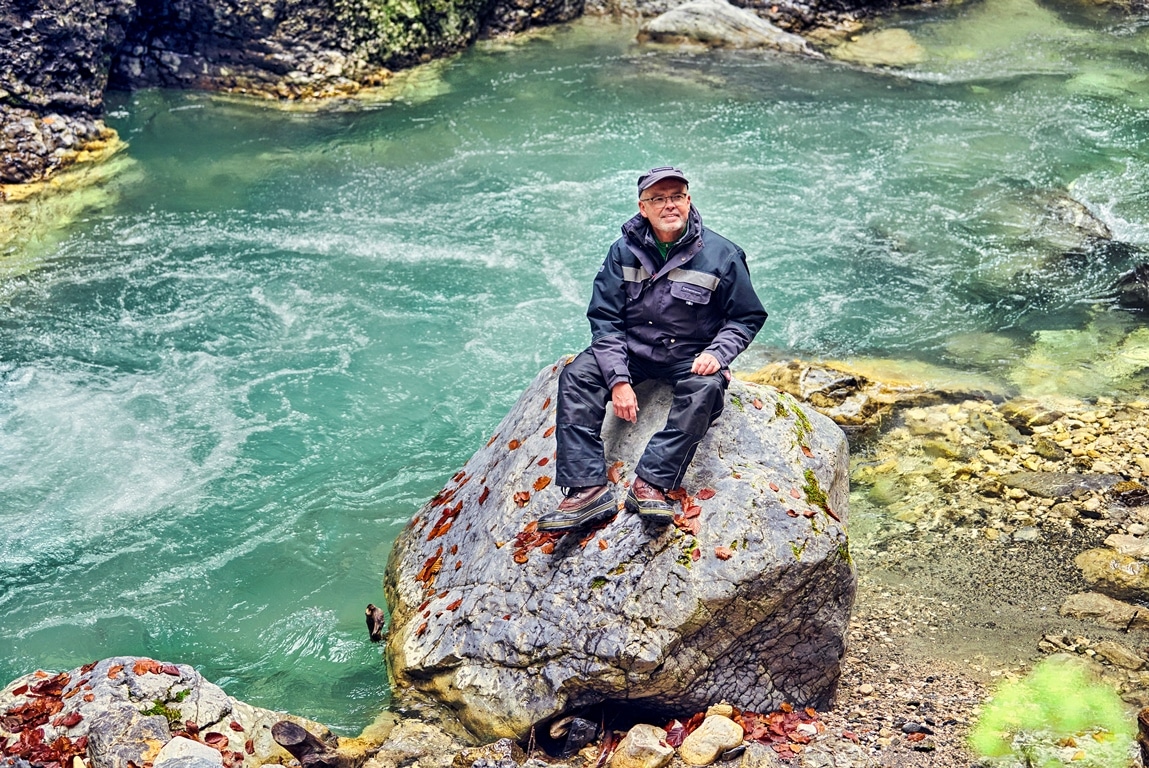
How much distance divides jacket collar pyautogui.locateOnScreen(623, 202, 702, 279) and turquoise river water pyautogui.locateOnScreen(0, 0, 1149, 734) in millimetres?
3178

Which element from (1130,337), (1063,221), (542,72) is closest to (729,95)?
(542,72)

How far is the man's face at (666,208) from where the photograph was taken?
19.6ft

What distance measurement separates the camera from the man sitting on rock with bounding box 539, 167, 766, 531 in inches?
235

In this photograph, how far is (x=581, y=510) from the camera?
604 centimetres

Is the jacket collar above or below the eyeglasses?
below

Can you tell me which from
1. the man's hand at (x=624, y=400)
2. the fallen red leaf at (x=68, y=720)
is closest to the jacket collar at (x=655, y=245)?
the man's hand at (x=624, y=400)

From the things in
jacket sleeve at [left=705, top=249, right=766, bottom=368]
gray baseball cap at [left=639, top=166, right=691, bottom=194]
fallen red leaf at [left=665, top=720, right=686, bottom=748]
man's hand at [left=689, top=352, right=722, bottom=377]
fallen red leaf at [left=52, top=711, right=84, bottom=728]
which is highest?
gray baseball cap at [left=639, top=166, right=691, bottom=194]

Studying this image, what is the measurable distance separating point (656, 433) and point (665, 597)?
92cm

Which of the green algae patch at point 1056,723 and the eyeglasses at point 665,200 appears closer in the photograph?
the green algae patch at point 1056,723

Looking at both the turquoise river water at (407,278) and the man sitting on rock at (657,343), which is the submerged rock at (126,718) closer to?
the turquoise river water at (407,278)

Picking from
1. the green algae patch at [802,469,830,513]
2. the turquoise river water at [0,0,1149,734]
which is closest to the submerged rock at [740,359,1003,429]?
the turquoise river water at [0,0,1149,734]

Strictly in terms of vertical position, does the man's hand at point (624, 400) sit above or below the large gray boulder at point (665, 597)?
above

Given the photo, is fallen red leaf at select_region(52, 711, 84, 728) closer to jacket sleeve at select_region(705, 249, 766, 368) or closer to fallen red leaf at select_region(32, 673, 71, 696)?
fallen red leaf at select_region(32, 673, 71, 696)

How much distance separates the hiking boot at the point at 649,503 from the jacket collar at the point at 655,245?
3.94 feet
